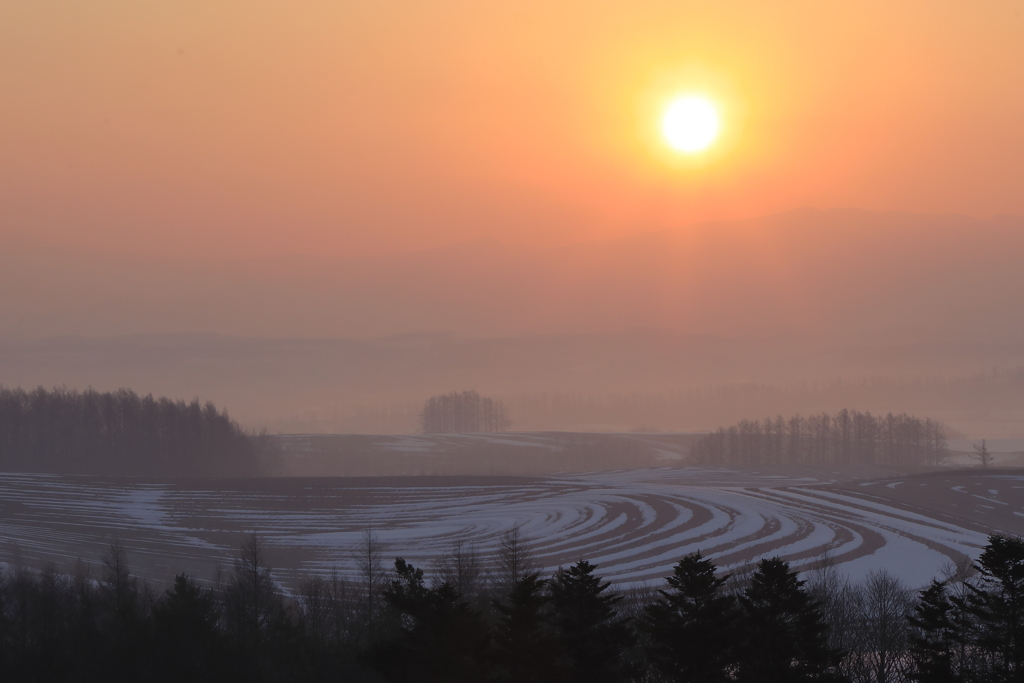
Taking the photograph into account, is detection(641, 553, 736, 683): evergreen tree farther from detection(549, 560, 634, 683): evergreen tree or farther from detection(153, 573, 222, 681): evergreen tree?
detection(153, 573, 222, 681): evergreen tree

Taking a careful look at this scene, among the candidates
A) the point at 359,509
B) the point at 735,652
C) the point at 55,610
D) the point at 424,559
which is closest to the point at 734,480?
the point at 359,509

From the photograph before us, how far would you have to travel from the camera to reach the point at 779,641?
110 feet

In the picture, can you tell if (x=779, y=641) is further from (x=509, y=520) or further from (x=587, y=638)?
(x=509, y=520)

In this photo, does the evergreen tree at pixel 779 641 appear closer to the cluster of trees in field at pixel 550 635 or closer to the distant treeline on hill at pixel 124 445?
the cluster of trees in field at pixel 550 635

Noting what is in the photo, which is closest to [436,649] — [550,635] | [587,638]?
[550,635]

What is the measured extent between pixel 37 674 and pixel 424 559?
163 feet

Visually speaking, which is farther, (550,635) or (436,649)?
(550,635)

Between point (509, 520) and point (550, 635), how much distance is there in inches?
2686

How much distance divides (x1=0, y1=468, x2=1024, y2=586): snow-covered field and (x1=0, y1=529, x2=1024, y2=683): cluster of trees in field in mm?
17405

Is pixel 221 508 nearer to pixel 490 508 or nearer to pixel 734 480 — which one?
pixel 490 508

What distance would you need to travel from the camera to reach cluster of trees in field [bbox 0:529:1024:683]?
107 ft

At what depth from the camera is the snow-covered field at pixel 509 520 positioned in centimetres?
8744

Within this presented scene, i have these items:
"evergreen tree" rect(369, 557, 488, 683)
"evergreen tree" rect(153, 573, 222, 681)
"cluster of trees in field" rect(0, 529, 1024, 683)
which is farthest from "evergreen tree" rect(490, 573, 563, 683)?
"evergreen tree" rect(153, 573, 222, 681)

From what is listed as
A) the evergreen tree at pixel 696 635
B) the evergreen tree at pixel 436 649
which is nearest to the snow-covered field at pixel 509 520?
the evergreen tree at pixel 696 635
